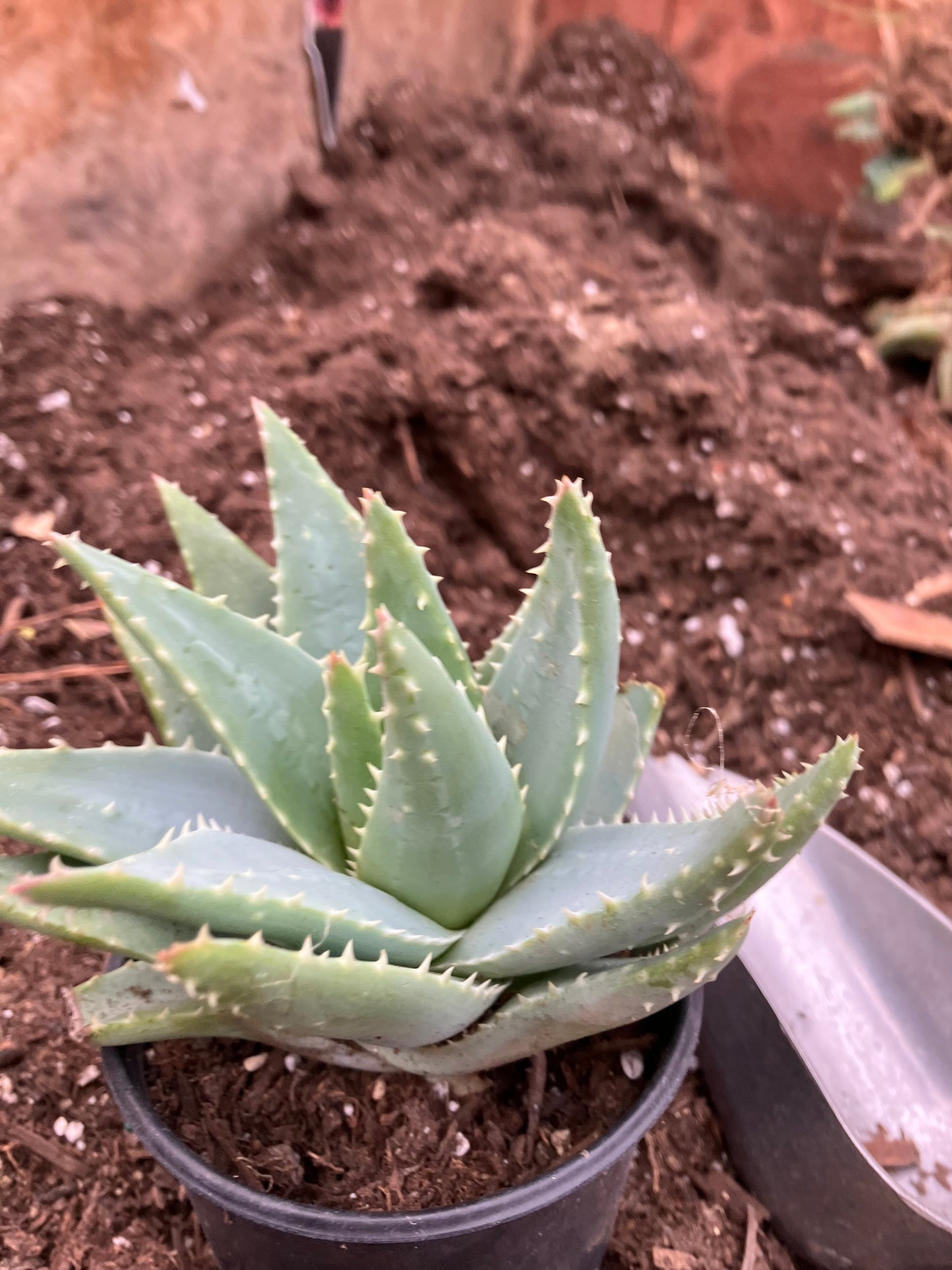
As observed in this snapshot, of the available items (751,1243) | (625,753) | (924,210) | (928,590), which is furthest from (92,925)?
(924,210)

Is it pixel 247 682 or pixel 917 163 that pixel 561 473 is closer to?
pixel 247 682

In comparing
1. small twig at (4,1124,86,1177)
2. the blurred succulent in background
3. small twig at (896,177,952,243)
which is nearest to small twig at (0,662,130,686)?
small twig at (4,1124,86,1177)

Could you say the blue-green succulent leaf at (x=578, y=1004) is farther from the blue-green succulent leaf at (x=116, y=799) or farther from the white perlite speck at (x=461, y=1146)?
the blue-green succulent leaf at (x=116, y=799)

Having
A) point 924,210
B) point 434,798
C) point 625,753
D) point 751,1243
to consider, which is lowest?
point 751,1243

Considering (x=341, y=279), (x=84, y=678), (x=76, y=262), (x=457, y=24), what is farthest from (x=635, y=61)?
(x=84, y=678)

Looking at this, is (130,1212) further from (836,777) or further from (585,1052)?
(836,777)

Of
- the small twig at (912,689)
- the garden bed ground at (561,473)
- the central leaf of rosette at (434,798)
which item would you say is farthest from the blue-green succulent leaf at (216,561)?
the small twig at (912,689)
